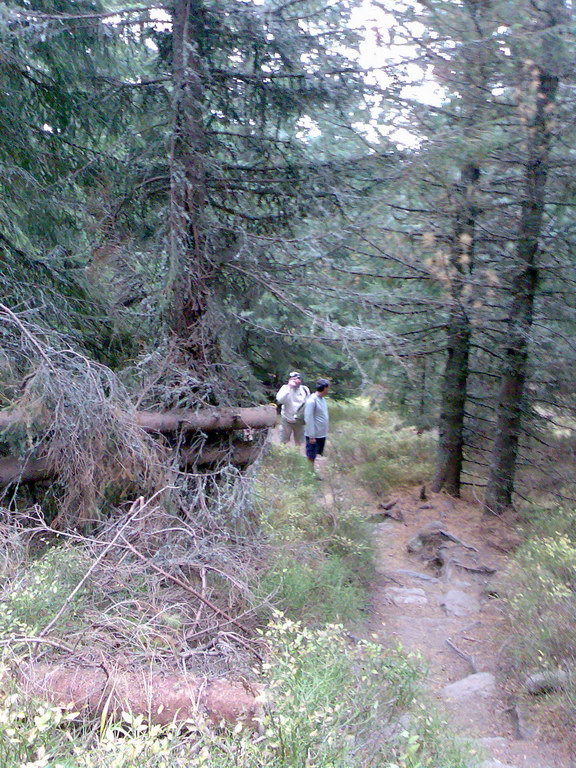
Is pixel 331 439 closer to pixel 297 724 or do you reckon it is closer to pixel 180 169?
pixel 180 169

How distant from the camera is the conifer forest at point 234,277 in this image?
5742 mm

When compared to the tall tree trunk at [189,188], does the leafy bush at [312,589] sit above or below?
below

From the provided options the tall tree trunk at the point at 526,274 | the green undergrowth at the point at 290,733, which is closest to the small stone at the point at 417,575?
the tall tree trunk at the point at 526,274

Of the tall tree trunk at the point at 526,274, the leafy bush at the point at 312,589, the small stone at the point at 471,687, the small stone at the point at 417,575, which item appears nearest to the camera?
the small stone at the point at 471,687

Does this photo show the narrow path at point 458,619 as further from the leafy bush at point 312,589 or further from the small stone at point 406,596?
the leafy bush at point 312,589

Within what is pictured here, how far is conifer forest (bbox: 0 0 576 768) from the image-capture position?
18.8ft

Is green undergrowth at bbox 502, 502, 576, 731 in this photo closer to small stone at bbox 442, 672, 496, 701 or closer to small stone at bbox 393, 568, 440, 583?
small stone at bbox 442, 672, 496, 701

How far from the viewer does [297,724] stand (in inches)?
134

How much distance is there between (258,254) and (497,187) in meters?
4.50

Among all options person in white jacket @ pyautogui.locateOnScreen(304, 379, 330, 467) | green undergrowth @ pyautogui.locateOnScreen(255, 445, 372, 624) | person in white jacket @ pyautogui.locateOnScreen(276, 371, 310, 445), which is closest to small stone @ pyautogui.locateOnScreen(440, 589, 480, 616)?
green undergrowth @ pyautogui.locateOnScreen(255, 445, 372, 624)

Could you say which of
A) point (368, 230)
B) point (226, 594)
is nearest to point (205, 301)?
point (368, 230)

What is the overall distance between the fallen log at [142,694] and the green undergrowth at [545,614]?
8.30 feet

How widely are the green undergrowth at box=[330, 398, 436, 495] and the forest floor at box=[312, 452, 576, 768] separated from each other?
0.39m

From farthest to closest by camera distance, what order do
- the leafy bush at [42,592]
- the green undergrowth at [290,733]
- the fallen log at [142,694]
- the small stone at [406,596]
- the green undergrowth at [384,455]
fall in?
the green undergrowth at [384,455]
the small stone at [406,596]
the leafy bush at [42,592]
the fallen log at [142,694]
the green undergrowth at [290,733]
